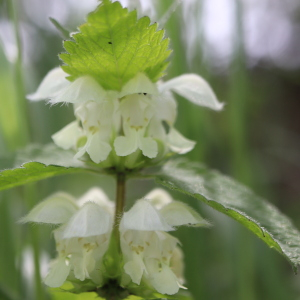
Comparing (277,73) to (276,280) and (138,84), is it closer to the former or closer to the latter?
(276,280)

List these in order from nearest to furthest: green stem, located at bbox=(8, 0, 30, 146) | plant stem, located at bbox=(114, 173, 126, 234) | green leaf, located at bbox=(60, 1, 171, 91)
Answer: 1. green leaf, located at bbox=(60, 1, 171, 91)
2. plant stem, located at bbox=(114, 173, 126, 234)
3. green stem, located at bbox=(8, 0, 30, 146)

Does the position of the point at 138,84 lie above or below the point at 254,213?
above

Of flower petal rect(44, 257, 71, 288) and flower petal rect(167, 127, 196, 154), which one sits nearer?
flower petal rect(44, 257, 71, 288)

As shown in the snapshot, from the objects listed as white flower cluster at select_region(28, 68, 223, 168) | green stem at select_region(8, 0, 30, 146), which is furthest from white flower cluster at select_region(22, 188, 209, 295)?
green stem at select_region(8, 0, 30, 146)

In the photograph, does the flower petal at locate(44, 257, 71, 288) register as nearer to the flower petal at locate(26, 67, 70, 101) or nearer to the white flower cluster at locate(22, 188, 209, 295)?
the white flower cluster at locate(22, 188, 209, 295)

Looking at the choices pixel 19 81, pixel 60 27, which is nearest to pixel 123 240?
pixel 60 27

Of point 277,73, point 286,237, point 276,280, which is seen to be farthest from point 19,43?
point 277,73

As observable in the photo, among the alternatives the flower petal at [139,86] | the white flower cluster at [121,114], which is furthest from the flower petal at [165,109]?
the flower petal at [139,86]

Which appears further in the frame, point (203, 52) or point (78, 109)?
point (203, 52)

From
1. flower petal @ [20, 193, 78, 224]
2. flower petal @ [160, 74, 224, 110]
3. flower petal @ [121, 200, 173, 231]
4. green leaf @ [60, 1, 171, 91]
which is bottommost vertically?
flower petal @ [20, 193, 78, 224]
